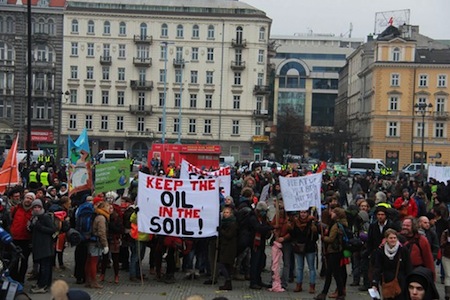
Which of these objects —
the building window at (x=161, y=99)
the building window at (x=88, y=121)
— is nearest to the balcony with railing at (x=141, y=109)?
the building window at (x=161, y=99)

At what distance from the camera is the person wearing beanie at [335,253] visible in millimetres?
11891

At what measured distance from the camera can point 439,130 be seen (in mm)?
74562

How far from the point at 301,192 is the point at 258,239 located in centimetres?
113

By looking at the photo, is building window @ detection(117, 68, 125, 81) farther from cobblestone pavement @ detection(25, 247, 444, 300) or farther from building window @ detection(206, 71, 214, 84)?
cobblestone pavement @ detection(25, 247, 444, 300)

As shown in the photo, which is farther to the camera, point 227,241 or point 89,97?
point 89,97

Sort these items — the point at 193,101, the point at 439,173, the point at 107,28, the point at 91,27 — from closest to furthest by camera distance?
the point at 439,173, the point at 91,27, the point at 107,28, the point at 193,101

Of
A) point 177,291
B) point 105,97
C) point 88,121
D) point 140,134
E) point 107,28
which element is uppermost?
point 107,28

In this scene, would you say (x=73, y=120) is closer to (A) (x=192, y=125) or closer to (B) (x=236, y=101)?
(A) (x=192, y=125)

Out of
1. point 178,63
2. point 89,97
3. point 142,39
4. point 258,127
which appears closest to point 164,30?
point 142,39

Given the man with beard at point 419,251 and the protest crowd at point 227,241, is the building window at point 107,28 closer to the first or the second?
the protest crowd at point 227,241

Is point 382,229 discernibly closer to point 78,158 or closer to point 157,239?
point 157,239

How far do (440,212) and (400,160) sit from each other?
6236 cm

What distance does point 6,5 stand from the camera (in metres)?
69.9

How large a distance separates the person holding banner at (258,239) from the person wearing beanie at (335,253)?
117 centimetres
